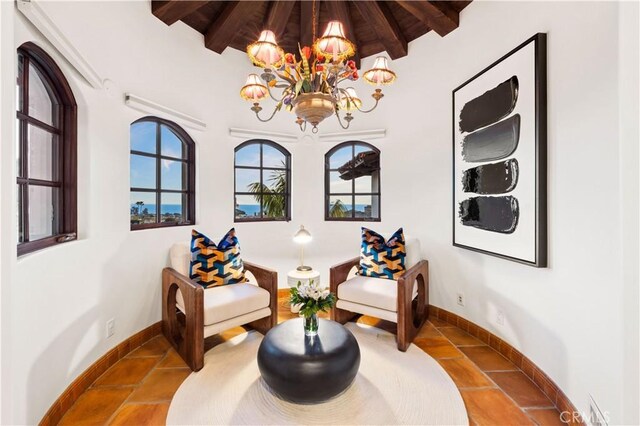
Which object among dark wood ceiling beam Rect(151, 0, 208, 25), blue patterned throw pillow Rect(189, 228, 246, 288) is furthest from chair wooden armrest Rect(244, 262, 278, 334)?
dark wood ceiling beam Rect(151, 0, 208, 25)

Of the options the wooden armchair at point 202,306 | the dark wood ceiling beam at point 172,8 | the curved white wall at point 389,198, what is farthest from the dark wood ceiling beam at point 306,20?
the wooden armchair at point 202,306

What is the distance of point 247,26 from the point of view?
2.89 m

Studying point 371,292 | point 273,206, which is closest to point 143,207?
point 273,206

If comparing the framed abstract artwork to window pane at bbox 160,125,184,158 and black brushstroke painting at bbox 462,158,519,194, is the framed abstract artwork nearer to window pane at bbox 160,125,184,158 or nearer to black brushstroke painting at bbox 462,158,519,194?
black brushstroke painting at bbox 462,158,519,194

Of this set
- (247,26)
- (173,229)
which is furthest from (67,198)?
(247,26)

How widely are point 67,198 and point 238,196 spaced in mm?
1744

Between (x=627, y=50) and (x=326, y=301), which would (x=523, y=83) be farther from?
(x=326, y=301)

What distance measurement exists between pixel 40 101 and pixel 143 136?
901mm

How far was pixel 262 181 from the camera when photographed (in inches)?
139

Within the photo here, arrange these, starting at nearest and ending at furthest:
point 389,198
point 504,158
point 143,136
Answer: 1. point 504,158
2. point 143,136
3. point 389,198

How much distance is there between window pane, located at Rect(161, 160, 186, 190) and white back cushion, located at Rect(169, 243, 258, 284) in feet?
2.33

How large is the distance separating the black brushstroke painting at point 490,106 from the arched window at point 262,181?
210 cm

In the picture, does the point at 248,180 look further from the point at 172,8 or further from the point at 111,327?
the point at 111,327

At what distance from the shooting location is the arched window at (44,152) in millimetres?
1459
